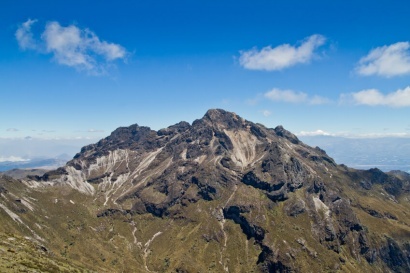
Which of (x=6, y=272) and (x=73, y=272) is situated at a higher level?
(x=6, y=272)

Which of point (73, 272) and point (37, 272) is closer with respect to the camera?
point (37, 272)

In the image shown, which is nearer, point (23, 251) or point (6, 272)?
point (6, 272)

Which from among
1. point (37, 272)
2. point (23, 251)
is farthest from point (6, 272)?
point (23, 251)

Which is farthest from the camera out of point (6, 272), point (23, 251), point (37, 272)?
point (23, 251)

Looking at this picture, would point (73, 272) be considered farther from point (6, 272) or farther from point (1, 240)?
point (6, 272)

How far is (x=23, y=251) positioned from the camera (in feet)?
558

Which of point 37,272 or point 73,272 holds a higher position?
point 37,272

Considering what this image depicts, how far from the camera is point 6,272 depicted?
12244cm

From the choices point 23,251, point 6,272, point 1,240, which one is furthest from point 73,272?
point 6,272

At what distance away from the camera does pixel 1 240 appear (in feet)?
575

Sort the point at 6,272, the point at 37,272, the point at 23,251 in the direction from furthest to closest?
the point at 23,251, the point at 37,272, the point at 6,272

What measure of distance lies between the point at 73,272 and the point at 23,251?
26.8 m

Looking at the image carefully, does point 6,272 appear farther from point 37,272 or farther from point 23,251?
point 23,251

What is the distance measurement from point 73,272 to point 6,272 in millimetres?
58184
